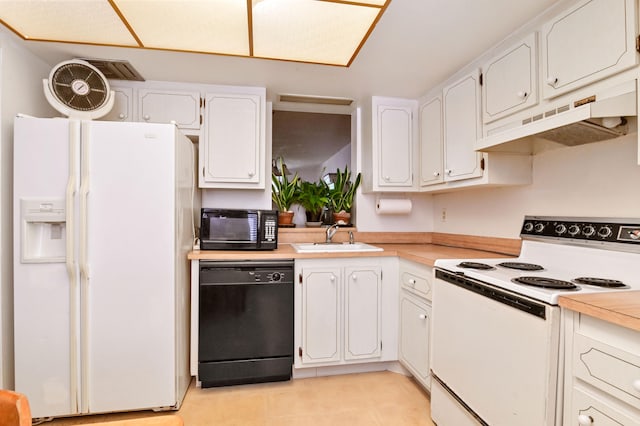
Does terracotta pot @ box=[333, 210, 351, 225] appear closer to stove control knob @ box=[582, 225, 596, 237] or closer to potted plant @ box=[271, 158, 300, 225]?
potted plant @ box=[271, 158, 300, 225]

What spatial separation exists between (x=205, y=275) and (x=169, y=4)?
1.44 m

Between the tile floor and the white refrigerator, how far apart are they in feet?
0.60

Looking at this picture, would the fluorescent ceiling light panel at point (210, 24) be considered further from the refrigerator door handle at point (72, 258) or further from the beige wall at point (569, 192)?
the beige wall at point (569, 192)

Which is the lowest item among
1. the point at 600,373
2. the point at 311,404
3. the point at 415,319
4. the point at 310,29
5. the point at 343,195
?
the point at 311,404

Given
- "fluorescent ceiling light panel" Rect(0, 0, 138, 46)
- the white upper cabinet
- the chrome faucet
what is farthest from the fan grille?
the white upper cabinet

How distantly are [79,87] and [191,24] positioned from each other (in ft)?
3.23

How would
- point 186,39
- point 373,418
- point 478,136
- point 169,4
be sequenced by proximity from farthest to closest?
point 478,136 → point 373,418 → point 186,39 → point 169,4

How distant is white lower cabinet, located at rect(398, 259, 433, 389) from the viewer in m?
1.90

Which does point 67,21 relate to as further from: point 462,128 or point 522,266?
point 522,266

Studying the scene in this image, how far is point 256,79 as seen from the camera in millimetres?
2318

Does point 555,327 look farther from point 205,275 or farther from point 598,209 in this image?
point 205,275

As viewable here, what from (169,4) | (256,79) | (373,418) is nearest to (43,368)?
(373,418)

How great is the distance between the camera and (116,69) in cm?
215

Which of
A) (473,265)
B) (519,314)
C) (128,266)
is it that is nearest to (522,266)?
(473,265)
